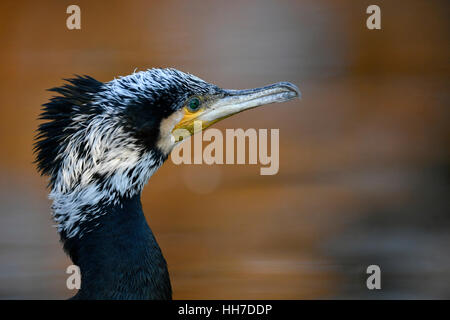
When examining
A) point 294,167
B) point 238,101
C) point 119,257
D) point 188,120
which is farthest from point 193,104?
point 294,167

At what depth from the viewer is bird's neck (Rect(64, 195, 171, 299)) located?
221 centimetres

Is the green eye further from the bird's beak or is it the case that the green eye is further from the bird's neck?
the bird's neck

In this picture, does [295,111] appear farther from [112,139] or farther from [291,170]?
[112,139]

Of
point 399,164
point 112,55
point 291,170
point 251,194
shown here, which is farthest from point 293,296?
point 112,55

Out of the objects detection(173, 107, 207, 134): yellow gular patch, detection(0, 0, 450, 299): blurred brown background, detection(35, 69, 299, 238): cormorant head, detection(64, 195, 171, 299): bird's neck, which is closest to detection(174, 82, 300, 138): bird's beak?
detection(173, 107, 207, 134): yellow gular patch

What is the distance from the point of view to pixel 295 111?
6.50 metres

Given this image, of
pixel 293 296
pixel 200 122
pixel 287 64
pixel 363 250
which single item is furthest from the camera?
pixel 287 64

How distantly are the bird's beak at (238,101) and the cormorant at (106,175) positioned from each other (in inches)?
7.6

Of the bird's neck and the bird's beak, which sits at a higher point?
the bird's beak

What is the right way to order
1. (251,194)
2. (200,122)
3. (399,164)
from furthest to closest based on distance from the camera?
(399,164), (251,194), (200,122)

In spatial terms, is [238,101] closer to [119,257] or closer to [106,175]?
[106,175]

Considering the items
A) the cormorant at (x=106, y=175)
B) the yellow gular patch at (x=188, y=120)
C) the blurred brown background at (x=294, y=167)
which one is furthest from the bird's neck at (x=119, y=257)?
the blurred brown background at (x=294, y=167)

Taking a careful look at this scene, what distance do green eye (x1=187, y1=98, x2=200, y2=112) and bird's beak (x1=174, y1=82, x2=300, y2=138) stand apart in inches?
0.7
